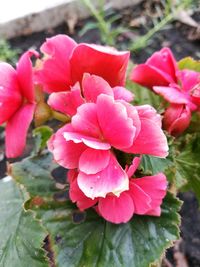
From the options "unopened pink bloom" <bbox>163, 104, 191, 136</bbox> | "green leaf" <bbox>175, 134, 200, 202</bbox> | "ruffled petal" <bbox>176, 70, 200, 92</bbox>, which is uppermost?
"ruffled petal" <bbox>176, 70, 200, 92</bbox>

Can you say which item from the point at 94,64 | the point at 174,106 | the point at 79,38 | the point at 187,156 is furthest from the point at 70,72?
the point at 79,38

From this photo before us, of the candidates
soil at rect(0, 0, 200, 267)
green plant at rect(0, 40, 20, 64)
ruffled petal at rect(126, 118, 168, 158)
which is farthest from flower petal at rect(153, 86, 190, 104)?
green plant at rect(0, 40, 20, 64)

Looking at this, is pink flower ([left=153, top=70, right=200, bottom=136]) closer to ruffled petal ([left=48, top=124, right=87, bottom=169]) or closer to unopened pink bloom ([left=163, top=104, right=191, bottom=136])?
unopened pink bloom ([left=163, top=104, right=191, bottom=136])

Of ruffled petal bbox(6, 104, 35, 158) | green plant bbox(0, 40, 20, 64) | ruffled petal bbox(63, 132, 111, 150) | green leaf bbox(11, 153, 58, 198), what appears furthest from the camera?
green plant bbox(0, 40, 20, 64)

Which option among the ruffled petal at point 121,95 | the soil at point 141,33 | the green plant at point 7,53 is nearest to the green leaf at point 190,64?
the ruffled petal at point 121,95

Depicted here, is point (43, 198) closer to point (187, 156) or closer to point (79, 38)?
point (187, 156)

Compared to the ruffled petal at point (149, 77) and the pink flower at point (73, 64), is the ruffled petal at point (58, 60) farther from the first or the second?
the ruffled petal at point (149, 77)

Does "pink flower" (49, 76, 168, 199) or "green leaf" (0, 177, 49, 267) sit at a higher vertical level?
"pink flower" (49, 76, 168, 199)
